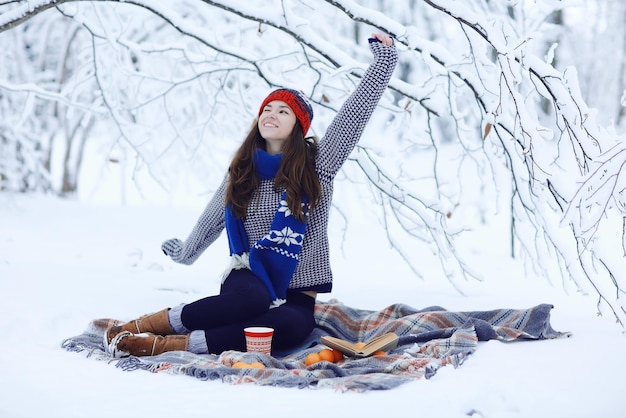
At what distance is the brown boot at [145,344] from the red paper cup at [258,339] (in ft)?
0.76

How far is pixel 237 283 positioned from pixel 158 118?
5.12 meters

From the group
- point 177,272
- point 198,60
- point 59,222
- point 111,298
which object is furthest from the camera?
point 59,222

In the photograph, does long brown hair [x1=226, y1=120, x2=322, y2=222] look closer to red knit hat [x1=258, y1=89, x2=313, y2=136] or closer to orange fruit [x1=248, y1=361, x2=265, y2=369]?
red knit hat [x1=258, y1=89, x2=313, y2=136]

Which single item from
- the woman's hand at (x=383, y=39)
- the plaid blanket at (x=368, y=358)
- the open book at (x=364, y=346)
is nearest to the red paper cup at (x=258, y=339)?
the plaid blanket at (x=368, y=358)

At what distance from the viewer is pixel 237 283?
2.62 m

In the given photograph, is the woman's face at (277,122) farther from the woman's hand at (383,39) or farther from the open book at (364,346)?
the open book at (364,346)

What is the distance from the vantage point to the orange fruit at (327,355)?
92.0 inches

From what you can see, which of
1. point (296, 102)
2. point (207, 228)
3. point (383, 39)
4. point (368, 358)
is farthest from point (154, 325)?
point (383, 39)

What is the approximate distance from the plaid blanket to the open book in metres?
0.03

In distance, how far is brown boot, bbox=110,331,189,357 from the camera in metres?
A: 2.39

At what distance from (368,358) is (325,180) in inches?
29.2

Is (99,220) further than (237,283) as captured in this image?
Yes

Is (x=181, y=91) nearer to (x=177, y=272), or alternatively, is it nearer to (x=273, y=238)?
(x=177, y=272)

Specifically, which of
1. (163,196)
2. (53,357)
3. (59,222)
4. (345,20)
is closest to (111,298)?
(53,357)
